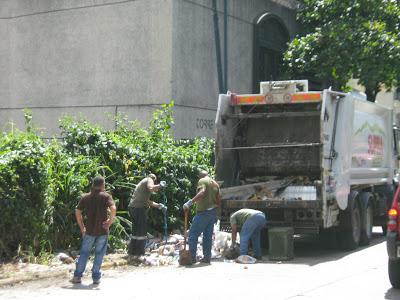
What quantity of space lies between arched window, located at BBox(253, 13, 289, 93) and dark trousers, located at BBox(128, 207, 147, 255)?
35.6 ft

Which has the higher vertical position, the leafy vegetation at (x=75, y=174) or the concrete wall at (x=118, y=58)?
the concrete wall at (x=118, y=58)

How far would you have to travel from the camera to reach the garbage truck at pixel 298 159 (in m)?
12.4

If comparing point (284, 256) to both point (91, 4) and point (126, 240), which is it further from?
point (91, 4)

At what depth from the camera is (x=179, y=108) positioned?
18859mm

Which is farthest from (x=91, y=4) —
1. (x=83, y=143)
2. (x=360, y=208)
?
(x=360, y=208)

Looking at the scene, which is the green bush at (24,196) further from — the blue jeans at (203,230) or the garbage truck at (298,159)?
the garbage truck at (298,159)

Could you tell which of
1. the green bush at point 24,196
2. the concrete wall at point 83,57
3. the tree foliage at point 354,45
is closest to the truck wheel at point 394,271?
the green bush at point 24,196

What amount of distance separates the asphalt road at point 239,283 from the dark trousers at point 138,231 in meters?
0.72

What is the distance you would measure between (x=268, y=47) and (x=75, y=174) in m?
12.0

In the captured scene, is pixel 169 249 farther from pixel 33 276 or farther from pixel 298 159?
pixel 33 276

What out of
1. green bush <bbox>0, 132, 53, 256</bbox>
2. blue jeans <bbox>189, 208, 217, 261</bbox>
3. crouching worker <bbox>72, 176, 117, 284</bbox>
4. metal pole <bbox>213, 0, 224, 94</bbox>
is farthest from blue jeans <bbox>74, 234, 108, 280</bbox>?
metal pole <bbox>213, 0, 224, 94</bbox>

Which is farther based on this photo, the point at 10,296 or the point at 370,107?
the point at 370,107

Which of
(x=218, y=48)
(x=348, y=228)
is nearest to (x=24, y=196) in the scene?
(x=348, y=228)

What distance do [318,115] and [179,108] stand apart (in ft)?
21.0
